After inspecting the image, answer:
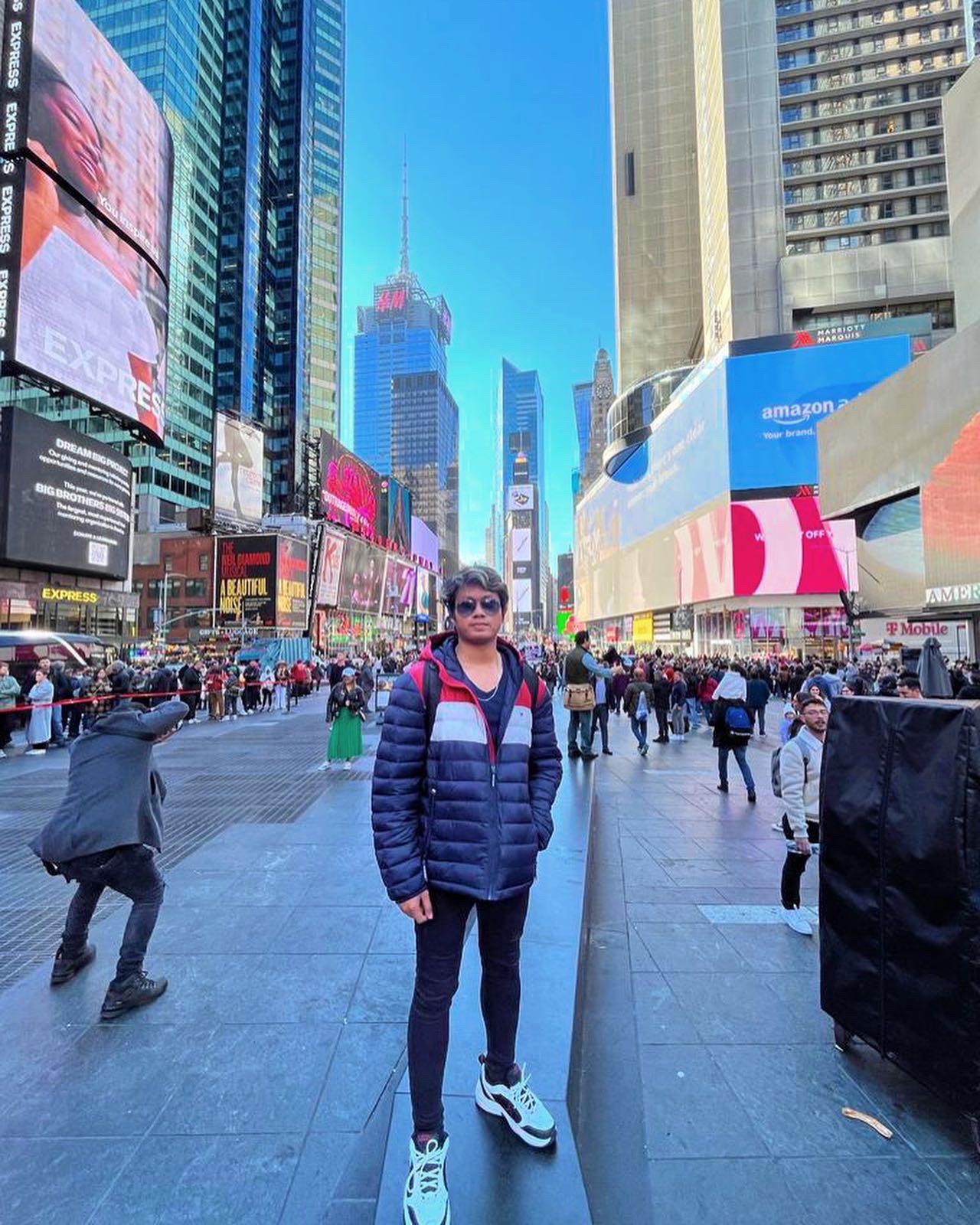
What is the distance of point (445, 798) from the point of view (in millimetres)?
2100

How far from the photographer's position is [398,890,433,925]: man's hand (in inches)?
79.7

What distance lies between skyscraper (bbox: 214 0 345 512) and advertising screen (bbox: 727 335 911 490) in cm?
4998

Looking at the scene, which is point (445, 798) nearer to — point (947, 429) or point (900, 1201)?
point (900, 1201)

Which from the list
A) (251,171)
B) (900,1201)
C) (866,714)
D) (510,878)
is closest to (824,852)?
(866,714)

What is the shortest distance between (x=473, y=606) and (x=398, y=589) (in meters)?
75.1

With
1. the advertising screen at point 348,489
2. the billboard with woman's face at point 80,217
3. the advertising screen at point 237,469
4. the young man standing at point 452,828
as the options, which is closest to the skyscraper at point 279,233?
the advertising screen at point 348,489

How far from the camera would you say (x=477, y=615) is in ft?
7.18

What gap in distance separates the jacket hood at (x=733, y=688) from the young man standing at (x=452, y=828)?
720 centimetres

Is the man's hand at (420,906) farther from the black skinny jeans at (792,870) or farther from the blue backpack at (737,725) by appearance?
the blue backpack at (737,725)

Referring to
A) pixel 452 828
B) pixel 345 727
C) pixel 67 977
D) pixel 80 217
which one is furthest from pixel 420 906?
pixel 80 217

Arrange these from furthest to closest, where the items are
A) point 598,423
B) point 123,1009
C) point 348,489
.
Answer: point 598,423
point 348,489
point 123,1009

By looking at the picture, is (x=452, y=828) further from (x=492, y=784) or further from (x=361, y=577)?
(x=361, y=577)

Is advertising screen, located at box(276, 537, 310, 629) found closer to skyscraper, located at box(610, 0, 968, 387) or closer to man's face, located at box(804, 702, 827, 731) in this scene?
skyscraper, located at box(610, 0, 968, 387)

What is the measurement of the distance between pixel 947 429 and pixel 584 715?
21923 mm
